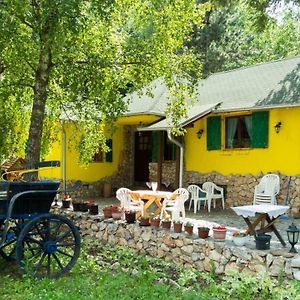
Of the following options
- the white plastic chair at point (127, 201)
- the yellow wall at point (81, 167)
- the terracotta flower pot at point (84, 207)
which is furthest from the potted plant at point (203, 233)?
the yellow wall at point (81, 167)

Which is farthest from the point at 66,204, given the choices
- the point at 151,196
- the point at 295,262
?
the point at 295,262

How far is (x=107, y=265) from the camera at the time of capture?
8336 mm

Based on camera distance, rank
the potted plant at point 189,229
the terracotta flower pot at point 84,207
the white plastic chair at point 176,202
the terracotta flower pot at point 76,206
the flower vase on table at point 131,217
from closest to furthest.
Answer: the potted plant at point 189,229
the flower vase on table at point 131,217
the white plastic chair at point 176,202
the terracotta flower pot at point 84,207
the terracotta flower pot at point 76,206

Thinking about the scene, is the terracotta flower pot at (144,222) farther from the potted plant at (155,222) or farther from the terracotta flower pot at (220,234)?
the terracotta flower pot at (220,234)

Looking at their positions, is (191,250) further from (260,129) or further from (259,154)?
(260,129)

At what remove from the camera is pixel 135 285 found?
673 cm

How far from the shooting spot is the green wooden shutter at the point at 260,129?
497 inches

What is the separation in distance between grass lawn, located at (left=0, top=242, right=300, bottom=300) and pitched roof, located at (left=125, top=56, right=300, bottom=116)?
4938mm

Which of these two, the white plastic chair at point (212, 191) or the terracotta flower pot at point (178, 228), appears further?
the white plastic chair at point (212, 191)

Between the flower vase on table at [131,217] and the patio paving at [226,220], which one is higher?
the flower vase on table at [131,217]

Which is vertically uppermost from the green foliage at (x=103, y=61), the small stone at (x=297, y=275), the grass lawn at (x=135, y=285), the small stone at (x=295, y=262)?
the green foliage at (x=103, y=61)

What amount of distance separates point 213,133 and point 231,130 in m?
0.63

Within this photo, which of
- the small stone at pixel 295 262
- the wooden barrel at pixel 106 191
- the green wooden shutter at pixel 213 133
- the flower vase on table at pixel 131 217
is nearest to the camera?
the small stone at pixel 295 262

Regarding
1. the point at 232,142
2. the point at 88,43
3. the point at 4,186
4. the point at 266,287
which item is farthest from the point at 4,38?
the point at 232,142
